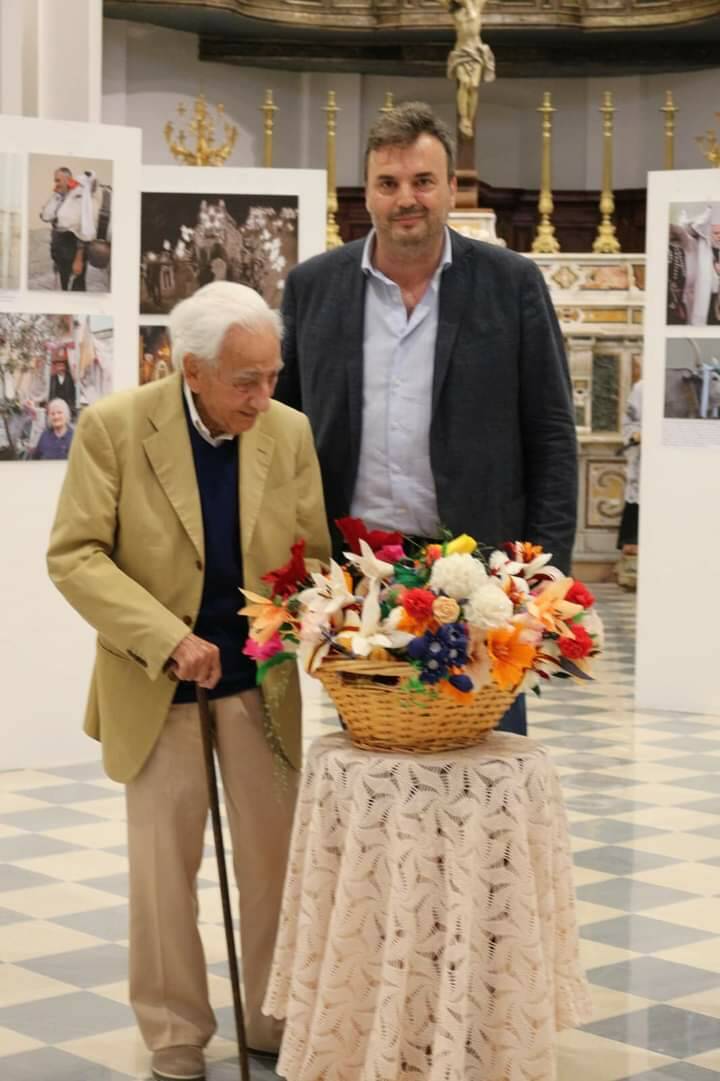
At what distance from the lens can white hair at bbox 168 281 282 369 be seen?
407 centimetres

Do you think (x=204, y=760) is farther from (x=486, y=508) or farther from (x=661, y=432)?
(x=661, y=432)

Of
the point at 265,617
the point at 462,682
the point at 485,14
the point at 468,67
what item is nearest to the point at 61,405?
the point at 265,617

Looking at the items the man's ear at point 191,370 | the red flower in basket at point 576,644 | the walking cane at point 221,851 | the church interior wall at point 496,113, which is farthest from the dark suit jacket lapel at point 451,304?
the church interior wall at point 496,113

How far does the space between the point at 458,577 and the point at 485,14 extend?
16276mm

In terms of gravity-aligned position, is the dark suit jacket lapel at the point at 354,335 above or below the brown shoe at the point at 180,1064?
above

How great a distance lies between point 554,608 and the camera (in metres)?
3.89

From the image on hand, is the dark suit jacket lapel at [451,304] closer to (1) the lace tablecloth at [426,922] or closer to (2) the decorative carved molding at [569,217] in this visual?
(1) the lace tablecloth at [426,922]

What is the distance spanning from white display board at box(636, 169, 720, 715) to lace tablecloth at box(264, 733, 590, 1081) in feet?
19.6

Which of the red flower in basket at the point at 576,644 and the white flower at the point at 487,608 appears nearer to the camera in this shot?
the white flower at the point at 487,608

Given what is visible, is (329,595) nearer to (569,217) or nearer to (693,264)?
(693,264)

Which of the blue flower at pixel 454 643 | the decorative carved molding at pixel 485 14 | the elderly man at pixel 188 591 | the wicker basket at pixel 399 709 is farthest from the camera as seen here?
the decorative carved molding at pixel 485 14

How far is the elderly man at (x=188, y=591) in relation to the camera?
13.5 ft

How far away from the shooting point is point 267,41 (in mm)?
19547

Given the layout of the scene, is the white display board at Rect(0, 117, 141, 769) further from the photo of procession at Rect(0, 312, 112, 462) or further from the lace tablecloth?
the lace tablecloth
